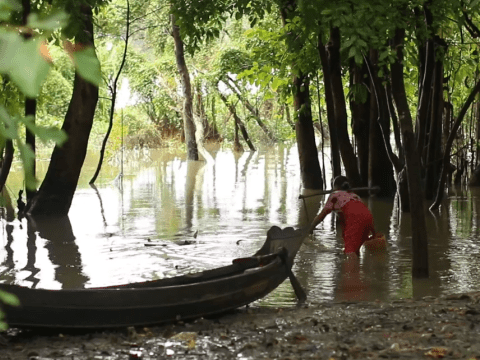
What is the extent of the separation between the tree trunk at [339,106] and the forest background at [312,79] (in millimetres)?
26

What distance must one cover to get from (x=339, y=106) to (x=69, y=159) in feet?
20.2

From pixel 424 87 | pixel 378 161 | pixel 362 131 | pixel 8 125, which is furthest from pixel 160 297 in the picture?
pixel 362 131

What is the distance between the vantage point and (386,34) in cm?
1134

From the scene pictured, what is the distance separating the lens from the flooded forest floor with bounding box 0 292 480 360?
6.50 metres

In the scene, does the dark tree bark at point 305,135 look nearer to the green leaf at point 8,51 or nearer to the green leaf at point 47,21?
the green leaf at point 47,21

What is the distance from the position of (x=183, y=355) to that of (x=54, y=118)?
29.6 metres

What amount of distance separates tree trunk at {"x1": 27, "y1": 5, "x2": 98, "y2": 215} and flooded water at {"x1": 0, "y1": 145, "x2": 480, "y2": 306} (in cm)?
45

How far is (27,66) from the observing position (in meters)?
1.40

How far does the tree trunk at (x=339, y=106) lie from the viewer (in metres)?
17.5

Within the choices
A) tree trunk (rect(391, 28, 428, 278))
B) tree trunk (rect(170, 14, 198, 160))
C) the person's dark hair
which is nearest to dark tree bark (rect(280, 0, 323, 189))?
the person's dark hair

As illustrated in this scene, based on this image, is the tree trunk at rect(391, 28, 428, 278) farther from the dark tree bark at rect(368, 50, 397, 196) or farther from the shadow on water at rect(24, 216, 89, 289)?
the dark tree bark at rect(368, 50, 397, 196)


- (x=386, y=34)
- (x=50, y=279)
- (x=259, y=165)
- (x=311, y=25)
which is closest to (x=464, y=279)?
(x=386, y=34)

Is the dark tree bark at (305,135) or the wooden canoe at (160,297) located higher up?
the dark tree bark at (305,135)

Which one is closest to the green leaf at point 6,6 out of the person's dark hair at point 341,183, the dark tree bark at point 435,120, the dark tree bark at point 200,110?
the person's dark hair at point 341,183
